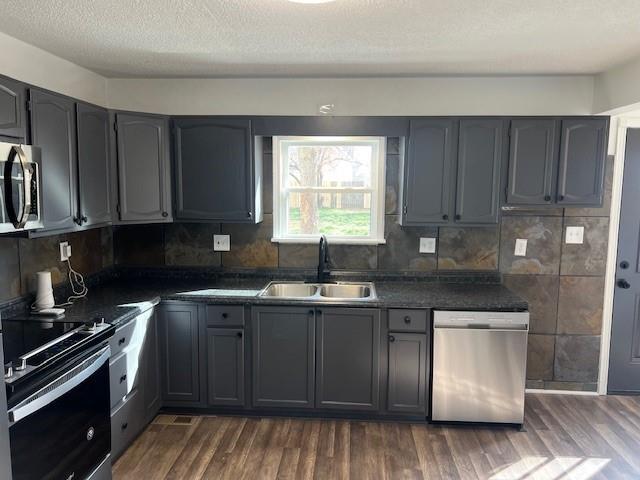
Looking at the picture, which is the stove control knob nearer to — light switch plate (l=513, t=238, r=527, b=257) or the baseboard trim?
light switch plate (l=513, t=238, r=527, b=257)

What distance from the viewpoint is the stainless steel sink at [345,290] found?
3.38 meters

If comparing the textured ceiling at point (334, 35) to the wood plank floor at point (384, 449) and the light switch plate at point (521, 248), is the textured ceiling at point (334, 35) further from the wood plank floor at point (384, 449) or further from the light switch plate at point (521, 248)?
the wood plank floor at point (384, 449)

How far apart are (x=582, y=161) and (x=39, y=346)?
3.30 meters

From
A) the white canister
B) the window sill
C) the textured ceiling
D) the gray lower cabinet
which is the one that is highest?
the textured ceiling

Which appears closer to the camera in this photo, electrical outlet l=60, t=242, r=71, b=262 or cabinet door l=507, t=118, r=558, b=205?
electrical outlet l=60, t=242, r=71, b=262

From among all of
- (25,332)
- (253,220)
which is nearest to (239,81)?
(253,220)

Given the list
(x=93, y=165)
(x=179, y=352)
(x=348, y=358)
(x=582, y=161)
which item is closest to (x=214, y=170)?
(x=93, y=165)

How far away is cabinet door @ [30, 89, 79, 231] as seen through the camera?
90.9 inches

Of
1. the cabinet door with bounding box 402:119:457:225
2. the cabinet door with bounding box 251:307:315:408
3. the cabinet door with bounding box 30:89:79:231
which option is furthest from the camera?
the cabinet door with bounding box 402:119:457:225

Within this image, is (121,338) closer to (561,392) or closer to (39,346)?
(39,346)

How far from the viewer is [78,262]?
10.3 ft

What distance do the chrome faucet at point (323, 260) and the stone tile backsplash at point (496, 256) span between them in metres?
0.10

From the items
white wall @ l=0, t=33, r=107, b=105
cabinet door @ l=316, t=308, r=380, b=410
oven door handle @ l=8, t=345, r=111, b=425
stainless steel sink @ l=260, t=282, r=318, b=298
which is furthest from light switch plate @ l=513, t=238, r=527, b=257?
white wall @ l=0, t=33, r=107, b=105

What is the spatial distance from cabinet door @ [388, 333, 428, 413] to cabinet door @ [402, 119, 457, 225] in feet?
2.66
